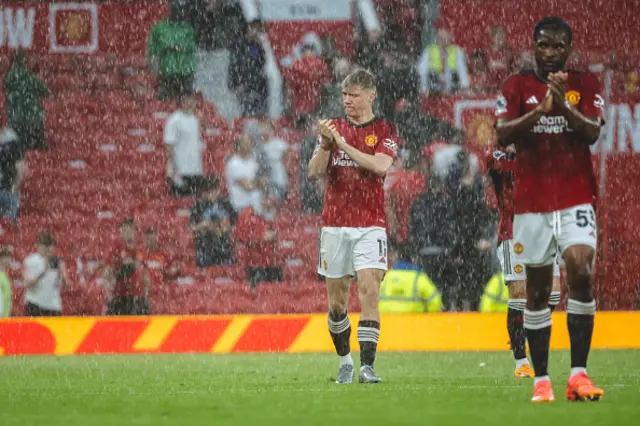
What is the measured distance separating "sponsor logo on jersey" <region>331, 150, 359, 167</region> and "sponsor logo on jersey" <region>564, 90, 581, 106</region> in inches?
104

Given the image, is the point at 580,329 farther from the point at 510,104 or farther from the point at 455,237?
the point at 455,237

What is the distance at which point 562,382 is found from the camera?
10.6 m

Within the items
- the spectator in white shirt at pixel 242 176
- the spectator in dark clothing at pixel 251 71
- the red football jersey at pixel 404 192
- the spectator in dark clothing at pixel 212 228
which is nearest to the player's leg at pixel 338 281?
the red football jersey at pixel 404 192

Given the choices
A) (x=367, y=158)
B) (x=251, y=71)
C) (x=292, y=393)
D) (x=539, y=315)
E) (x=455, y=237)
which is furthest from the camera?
(x=251, y=71)

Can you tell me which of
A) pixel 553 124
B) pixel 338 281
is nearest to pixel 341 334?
pixel 338 281

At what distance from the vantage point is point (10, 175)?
864 inches

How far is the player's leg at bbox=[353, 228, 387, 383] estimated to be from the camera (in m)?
10.7

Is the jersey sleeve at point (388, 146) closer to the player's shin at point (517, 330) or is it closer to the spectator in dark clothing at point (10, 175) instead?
the player's shin at point (517, 330)

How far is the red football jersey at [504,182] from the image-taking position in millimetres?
11680

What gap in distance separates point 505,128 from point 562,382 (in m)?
2.93

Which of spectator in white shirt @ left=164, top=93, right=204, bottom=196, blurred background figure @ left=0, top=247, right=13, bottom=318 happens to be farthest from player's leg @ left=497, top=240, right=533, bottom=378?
spectator in white shirt @ left=164, top=93, right=204, bottom=196

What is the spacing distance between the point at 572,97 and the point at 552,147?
342mm

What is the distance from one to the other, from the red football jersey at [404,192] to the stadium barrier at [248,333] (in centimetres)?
309

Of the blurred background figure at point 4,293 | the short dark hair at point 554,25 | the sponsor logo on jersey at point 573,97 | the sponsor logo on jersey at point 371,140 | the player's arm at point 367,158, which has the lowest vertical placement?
the blurred background figure at point 4,293
